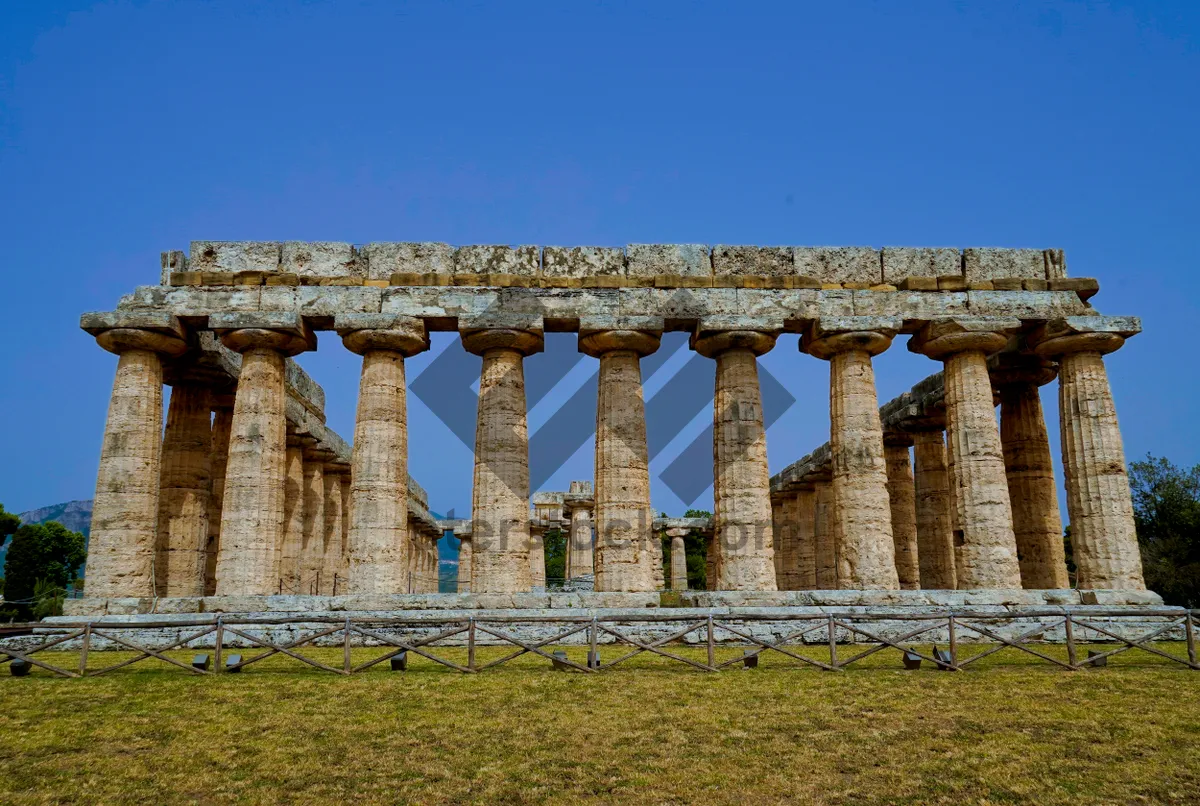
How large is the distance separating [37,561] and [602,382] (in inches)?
2096

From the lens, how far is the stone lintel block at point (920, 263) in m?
26.2

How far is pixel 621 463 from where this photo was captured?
2481 cm

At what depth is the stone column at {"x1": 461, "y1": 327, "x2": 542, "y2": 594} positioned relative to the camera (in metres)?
23.9

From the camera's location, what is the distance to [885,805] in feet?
30.6

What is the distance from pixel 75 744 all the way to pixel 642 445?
53.0ft

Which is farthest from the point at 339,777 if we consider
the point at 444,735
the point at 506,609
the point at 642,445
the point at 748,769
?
the point at 642,445

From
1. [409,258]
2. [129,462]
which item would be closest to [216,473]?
[129,462]

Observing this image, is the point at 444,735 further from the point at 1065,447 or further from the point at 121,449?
the point at 1065,447

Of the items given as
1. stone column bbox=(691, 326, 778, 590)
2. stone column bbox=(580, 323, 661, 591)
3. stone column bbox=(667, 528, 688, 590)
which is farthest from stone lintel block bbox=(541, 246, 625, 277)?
stone column bbox=(667, 528, 688, 590)

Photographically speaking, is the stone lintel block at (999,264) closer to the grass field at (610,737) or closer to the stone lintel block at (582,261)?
the stone lintel block at (582,261)

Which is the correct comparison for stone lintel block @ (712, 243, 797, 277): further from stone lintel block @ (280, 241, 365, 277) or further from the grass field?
the grass field

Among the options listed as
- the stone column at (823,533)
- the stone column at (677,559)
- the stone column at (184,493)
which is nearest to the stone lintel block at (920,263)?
the stone column at (823,533)

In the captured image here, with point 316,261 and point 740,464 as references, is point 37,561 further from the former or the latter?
point 740,464

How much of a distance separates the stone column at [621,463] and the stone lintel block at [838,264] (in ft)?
16.2
